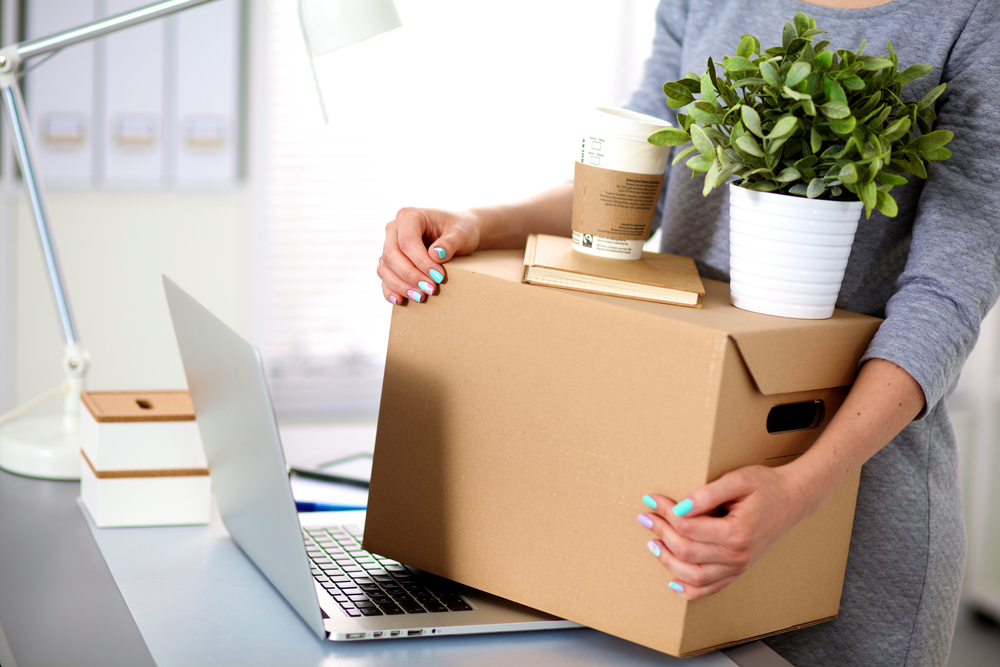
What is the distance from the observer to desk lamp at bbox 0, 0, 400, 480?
3.00 feet

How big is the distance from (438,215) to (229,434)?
Answer: 10.2 inches

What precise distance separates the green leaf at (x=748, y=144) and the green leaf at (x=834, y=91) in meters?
0.06

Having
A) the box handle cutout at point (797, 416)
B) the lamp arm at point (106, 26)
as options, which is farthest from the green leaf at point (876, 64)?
the lamp arm at point (106, 26)

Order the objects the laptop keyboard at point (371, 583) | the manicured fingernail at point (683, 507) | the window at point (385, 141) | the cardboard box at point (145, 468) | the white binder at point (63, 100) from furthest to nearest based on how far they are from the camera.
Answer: the window at point (385, 141) → the white binder at point (63, 100) → the cardboard box at point (145, 468) → the laptop keyboard at point (371, 583) → the manicured fingernail at point (683, 507)

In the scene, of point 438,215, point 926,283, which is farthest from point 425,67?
point 926,283

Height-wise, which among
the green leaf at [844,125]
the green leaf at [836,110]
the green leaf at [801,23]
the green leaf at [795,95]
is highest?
the green leaf at [801,23]

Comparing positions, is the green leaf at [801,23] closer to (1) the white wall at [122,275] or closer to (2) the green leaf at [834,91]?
(2) the green leaf at [834,91]

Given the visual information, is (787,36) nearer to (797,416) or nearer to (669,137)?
(669,137)

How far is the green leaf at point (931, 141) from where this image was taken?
0.67m

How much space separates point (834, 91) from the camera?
62 centimetres

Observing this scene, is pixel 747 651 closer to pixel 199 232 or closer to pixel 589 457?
pixel 589 457

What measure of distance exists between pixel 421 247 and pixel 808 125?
1.04ft

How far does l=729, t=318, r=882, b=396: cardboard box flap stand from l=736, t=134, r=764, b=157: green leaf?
129mm

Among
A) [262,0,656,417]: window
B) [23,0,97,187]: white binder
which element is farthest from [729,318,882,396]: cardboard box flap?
[23,0,97,187]: white binder
